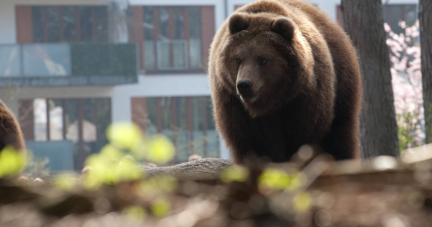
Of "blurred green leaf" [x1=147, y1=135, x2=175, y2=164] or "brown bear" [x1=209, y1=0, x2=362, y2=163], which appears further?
"brown bear" [x1=209, y1=0, x2=362, y2=163]

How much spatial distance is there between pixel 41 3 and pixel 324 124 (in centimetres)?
2092

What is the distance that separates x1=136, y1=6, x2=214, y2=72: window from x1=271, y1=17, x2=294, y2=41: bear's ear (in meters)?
19.8

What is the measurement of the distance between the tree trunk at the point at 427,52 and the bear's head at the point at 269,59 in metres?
3.49

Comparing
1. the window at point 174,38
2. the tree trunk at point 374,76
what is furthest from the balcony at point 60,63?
the tree trunk at point 374,76

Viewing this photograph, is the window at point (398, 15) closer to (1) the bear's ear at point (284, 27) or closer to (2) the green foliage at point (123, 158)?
(1) the bear's ear at point (284, 27)

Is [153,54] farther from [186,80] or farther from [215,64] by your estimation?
[215,64]

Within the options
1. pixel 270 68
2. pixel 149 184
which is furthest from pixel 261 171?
pixel 270 68

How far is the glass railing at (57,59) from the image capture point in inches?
867

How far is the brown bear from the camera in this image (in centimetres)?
472

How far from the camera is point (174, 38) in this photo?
24859 mm

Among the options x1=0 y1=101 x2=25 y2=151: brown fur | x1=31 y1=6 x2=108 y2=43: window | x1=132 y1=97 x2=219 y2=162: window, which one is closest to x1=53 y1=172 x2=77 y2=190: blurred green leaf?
x1=0 y1=101 x2=25 y2=151: brown fur

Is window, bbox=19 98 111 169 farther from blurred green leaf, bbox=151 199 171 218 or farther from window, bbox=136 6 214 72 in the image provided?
blurred green leaf, bbox=151 199 171 218

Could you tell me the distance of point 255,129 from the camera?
4.83 metres

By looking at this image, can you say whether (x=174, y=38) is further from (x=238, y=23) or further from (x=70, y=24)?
(x=238, y=23)
